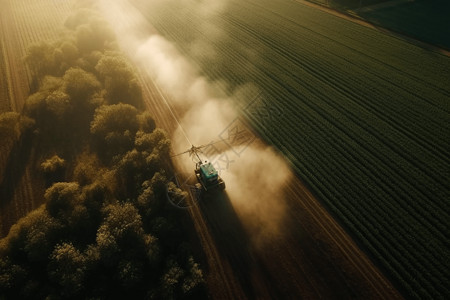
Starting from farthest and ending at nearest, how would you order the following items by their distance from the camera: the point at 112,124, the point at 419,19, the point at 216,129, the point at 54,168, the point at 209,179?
the point at 419,19
the point at 216,129
the point at 112,124
the point at 54,168
the point at 209,179

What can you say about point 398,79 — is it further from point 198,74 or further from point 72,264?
point 72,264

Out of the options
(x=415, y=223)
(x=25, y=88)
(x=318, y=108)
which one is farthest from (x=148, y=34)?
(x=415, y=223)

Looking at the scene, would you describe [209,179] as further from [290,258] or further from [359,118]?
[359,118]

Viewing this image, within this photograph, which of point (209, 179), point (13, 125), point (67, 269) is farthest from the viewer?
point (13, 125)

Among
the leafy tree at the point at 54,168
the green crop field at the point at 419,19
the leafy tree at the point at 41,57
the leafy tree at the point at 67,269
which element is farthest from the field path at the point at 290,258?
the green crop field at the point at 419,19

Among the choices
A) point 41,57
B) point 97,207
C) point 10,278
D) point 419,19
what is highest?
point 41,57

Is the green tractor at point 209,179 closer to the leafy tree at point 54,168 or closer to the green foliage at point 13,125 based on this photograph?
the leafy tree at point 54,168

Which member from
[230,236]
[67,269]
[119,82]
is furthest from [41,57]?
[230,236]

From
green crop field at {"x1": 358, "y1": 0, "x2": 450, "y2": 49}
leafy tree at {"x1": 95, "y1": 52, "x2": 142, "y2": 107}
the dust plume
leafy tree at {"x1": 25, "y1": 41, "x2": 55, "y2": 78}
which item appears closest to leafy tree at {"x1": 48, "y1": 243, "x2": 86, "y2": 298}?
the dust plume

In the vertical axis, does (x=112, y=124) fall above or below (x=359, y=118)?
above
